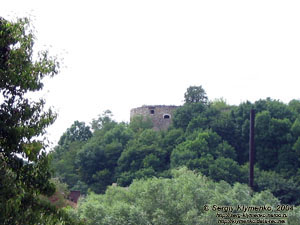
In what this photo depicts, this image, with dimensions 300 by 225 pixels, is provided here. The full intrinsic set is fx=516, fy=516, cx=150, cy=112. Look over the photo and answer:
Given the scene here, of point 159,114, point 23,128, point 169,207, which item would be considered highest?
point 159,114

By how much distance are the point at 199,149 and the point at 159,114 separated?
1454 centimetres

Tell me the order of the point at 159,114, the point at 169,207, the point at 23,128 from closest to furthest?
the point at 23,128 → the point at 169,207 → the point at 159,114

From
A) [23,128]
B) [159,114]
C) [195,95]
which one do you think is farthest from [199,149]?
[23,128]

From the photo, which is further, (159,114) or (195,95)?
(159,114)

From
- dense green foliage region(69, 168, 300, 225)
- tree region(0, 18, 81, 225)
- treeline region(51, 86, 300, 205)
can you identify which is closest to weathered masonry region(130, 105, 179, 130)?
treeline region(51, 86, 300, 205)

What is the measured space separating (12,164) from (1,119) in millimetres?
634

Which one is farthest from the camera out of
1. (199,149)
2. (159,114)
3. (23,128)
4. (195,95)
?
(159,114)

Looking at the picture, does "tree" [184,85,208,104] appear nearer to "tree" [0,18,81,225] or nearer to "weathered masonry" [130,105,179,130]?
"weathered masonry" [130,105,179,130]

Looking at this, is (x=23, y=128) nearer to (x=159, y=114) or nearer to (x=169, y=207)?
(x=169, y=207)

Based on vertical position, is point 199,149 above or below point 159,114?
below

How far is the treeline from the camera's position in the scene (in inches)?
1642

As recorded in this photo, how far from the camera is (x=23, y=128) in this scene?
23.2 feet

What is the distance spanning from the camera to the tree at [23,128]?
6.87 m

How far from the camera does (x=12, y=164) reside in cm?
705
